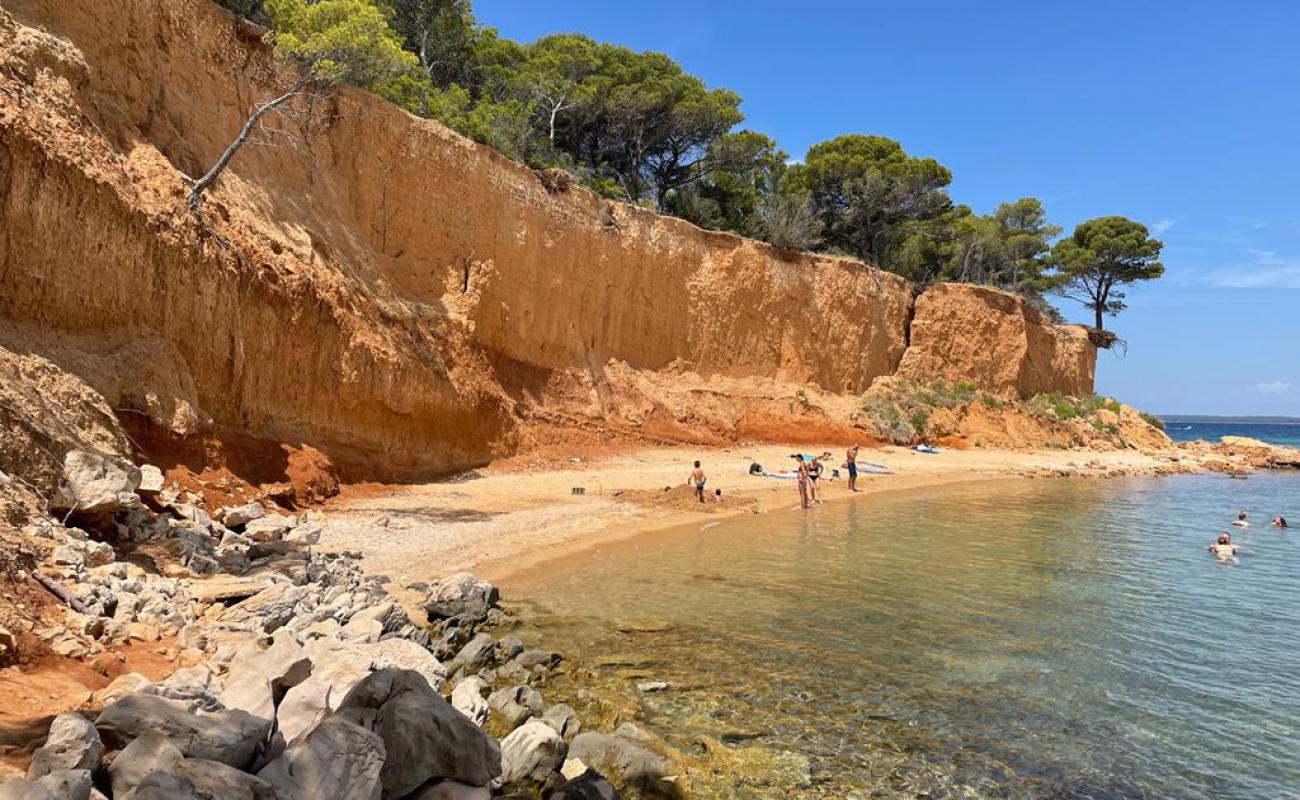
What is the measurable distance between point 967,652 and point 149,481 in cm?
995

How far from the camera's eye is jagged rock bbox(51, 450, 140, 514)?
707 cm

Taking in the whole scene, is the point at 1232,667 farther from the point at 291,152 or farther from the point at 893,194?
the point at 893,194

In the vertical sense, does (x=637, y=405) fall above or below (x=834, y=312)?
below

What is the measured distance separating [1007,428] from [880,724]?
33452 mm

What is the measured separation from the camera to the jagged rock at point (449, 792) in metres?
4.07

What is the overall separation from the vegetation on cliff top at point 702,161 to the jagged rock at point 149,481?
1218 centimetres

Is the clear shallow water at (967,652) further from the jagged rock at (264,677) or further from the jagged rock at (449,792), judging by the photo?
the jagged rock at (264,677)

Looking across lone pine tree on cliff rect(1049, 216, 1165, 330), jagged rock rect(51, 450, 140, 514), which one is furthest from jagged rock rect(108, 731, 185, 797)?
lone pine tree on cliff rect(1049, 216, 1165, 330)

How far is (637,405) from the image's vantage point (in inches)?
984

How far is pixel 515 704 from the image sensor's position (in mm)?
6043

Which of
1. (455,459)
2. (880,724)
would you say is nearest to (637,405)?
(455,459)

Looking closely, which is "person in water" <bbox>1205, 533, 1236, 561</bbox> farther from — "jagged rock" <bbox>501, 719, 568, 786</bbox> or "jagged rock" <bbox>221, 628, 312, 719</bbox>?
"jagged rock" <bbox>221, 628, 312, 719</bbox>

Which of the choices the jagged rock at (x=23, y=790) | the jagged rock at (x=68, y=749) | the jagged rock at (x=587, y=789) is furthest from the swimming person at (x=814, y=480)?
the jagged rock at (x=23, y=790)

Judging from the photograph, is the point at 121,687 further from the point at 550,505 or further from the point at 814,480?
the point at 814,480
